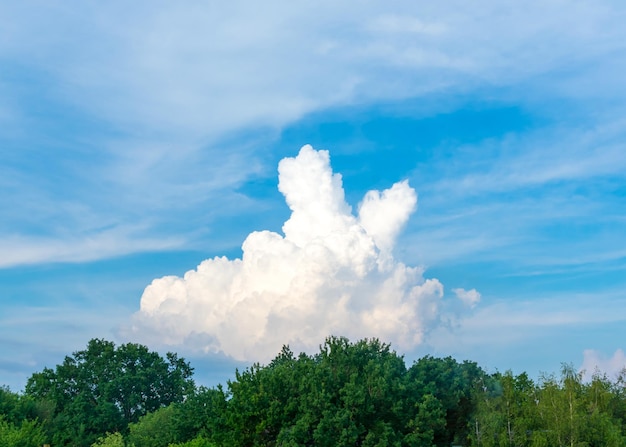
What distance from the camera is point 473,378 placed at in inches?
2258

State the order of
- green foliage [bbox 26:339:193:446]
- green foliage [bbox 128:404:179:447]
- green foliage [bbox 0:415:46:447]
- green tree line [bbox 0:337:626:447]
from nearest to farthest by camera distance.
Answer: green tree line [bbox 0:337:626:447]
green foliage [bbox 0:415:46:447]
green foliage [bbox 128:404:179:447]
green foliage [bbox 26:339:193:446]

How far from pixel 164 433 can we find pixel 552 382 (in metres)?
31.0

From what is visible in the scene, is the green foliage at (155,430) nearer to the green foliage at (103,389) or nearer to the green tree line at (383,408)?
the green tree line at (383,408)

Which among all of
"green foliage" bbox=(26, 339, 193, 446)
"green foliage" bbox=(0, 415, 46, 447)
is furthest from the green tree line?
"green foliage" bbox=(26, 339, 193, 446)

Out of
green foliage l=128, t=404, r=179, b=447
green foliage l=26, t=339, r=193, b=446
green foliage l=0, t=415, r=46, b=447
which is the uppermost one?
green foliage l=26, t=339, r=193, b=446

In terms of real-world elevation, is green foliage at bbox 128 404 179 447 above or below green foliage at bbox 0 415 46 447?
above

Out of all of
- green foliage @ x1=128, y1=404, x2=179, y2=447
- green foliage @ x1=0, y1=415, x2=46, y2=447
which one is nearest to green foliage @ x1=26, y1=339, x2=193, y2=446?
green foliage @ x1=128, y1=404, x2=179, y2=447

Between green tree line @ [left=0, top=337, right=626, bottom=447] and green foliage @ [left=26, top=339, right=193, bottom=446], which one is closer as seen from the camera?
green tree line @ [left=0, top=337, right=626, bottom=447]

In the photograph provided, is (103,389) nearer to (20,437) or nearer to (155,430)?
(155,430)

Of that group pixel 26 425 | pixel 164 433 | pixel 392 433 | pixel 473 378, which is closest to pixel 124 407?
pixel 164 433

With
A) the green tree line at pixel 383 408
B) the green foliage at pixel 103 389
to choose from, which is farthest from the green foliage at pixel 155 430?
the green foliage at pixel 103 389

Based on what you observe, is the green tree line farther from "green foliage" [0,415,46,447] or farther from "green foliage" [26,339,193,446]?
"green foliage" [26,339,193,446]

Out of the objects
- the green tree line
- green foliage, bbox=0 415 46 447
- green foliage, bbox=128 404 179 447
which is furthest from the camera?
green foliage, bbox=128 404 179 447

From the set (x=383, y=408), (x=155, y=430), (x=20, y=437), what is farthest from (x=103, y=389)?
(x=383, y=408)
